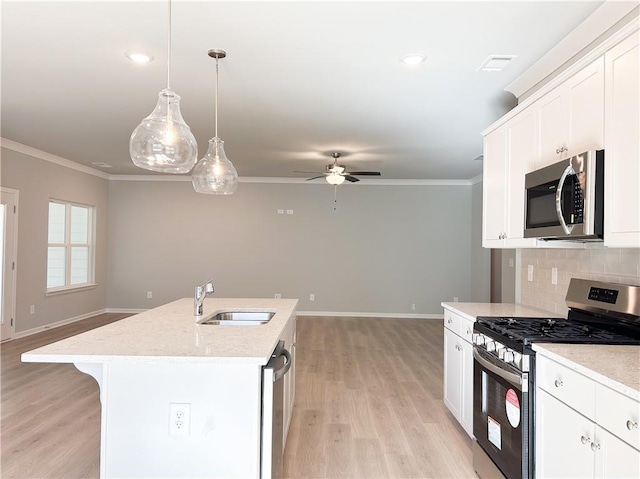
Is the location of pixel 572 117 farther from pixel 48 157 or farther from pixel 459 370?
pixel 48 157

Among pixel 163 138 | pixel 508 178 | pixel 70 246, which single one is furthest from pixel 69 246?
pixel 508 178

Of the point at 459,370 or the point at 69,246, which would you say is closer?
the point at 459,370

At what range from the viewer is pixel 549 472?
181cm

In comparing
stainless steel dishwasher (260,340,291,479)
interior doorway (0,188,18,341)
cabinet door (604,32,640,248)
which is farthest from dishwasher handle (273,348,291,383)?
interior doorway (0,188,18,341)

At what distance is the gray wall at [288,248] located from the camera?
26.7 ft

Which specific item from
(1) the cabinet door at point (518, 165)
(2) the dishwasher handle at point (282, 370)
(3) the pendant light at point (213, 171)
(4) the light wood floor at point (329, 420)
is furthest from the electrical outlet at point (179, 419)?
(1) the cabinet door at point (518, 165)

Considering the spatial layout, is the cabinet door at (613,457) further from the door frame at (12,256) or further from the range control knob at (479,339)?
the door frame at (12,256)

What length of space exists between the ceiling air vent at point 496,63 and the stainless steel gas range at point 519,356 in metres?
1.57

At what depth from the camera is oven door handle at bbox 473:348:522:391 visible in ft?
6.61

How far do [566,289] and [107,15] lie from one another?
332 cm

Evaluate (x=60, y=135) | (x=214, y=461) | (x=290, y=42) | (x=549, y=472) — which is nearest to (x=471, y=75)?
(x=290, y=42)

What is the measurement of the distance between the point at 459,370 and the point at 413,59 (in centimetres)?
222

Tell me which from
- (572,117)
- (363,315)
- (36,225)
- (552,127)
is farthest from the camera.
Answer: (363,315)

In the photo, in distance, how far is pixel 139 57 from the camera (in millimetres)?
2998
